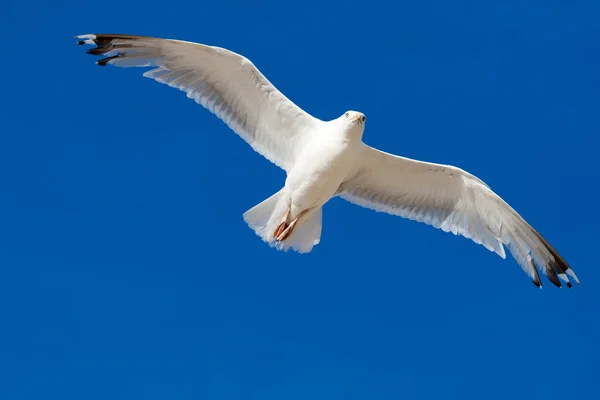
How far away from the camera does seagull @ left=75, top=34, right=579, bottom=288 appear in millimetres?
10820

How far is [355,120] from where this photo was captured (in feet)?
34.9

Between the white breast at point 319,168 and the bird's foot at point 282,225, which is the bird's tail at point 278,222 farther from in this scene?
the white breast at point 319,168

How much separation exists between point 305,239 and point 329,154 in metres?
1.20

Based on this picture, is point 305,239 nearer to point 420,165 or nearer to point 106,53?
point 420,165

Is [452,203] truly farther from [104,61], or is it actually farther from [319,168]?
[104,61]

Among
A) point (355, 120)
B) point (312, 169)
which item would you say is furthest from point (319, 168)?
point (355, 120)

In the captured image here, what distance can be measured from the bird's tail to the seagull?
1 cm

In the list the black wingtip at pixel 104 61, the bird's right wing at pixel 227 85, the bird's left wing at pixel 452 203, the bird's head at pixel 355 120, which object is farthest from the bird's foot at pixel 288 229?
the black wingtip at pixel 104 61

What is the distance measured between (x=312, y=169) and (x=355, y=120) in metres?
0.76

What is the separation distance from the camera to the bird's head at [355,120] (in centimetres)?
1064

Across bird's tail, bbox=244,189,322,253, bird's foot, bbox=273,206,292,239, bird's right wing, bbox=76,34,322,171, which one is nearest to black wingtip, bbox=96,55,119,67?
bird's right wing, bbox=76,34,322,171

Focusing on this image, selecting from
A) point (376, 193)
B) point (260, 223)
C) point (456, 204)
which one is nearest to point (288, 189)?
point (260, 223)

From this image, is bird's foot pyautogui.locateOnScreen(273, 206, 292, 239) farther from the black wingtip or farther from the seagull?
the black wingtip

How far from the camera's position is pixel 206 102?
11273 millimetres
